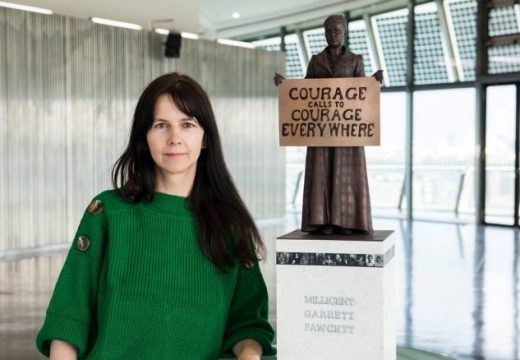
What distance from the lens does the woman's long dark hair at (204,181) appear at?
1.80 m

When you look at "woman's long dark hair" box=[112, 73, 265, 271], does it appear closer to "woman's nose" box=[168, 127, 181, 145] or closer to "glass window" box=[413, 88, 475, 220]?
"woman's nose" box=[168, 127, 181, 145]

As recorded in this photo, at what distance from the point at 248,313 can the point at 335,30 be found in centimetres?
117

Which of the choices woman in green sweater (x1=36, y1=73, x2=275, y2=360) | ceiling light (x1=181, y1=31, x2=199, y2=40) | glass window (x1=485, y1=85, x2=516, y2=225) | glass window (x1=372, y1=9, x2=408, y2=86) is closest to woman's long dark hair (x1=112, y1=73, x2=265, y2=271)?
woman in green sweater (x1=36, y1=73, x2=275, y2=360)

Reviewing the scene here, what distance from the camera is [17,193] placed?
9.24 metres

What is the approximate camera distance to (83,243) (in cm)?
174

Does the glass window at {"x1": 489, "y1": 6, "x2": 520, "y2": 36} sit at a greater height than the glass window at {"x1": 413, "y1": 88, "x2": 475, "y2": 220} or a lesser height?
greater

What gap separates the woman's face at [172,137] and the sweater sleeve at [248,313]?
348 millimetres

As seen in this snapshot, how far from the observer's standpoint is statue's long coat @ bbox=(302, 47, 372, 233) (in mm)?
2525

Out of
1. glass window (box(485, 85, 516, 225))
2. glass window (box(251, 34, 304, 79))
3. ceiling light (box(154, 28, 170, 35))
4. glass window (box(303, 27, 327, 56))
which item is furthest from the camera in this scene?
glass window (box(251, 34, 304, 79))

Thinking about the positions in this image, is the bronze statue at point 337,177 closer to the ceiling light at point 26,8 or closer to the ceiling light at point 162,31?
the ceiling light at point 26,8

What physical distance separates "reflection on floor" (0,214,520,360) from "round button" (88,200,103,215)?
3.12 m

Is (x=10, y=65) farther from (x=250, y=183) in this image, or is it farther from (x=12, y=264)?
(x=250, y=183)

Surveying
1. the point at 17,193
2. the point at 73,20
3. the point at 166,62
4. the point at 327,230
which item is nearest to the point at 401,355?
the point at 327,230

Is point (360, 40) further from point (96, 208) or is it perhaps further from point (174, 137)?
point (96, 208)
